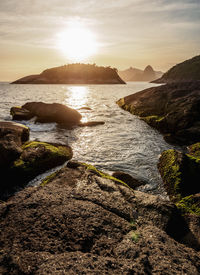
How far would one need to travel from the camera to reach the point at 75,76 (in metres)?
180

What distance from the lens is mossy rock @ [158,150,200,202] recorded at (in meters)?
6.30

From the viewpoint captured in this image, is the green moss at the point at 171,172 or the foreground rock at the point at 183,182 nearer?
the foreground rock at the point at 183,182

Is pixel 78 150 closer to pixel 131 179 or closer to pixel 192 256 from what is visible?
pixel 131 179

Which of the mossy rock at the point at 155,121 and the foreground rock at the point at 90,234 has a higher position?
the mossy rock at the point at 155,121

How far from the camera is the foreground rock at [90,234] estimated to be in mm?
2938

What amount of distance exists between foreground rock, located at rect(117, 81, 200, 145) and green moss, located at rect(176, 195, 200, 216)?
7.84m

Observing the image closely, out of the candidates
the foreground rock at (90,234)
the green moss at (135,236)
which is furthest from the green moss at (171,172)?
the green moss at (135,236)

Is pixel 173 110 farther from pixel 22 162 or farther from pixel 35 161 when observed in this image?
pixel 22 162

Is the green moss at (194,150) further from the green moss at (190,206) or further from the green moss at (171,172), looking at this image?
the green moss at (190,206)

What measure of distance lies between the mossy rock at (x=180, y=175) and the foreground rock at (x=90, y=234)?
1.90 m

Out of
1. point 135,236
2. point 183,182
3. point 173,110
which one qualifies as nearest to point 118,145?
point 183,182

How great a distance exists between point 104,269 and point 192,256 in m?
1.80

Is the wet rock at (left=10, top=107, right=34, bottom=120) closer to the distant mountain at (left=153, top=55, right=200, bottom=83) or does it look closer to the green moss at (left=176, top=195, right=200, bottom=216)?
the green moss at (left=176, top=195, right=200, bottom=216)

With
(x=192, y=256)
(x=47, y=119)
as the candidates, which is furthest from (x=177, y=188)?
(x=47, y=119)
